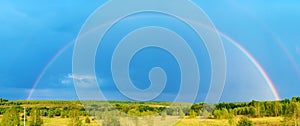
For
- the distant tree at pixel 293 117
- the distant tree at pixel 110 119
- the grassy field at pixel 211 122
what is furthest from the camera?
the grassy field at pixel 211 122

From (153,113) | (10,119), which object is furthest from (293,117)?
(10,119)

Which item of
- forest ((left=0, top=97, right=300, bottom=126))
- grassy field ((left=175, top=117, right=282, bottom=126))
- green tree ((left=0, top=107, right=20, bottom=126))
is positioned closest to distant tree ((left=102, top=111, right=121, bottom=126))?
forest ((left=0, top=97, right=300, bottom=126))

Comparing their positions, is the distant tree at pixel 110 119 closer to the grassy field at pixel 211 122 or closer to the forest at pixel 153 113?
the forest at pixel 153 113

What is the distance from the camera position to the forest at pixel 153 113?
63.8 ft

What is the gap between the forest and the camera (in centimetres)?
1945

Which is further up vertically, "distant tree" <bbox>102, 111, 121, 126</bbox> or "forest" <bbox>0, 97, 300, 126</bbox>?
"forest" <bbox>0, 97, 300, 126</bbox>

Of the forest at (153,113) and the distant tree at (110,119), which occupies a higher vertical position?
the forest at (153,113)

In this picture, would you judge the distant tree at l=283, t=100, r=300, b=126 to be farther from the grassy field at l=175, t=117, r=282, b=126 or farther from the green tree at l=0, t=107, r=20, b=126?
the green tree at l=0, t=107, r=20, b=126

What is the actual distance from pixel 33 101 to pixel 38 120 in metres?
19.7

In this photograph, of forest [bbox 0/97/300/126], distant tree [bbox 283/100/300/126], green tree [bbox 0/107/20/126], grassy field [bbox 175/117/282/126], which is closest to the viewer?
green tree [bbox 0/107/20/126]

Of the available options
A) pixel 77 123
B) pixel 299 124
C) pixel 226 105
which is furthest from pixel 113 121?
pixel 226 105

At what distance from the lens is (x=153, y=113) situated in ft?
75.8

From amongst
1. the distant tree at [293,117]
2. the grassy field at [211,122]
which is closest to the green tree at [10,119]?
the grassy field at [211,122]

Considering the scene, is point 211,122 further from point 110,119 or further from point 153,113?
point 110,119
